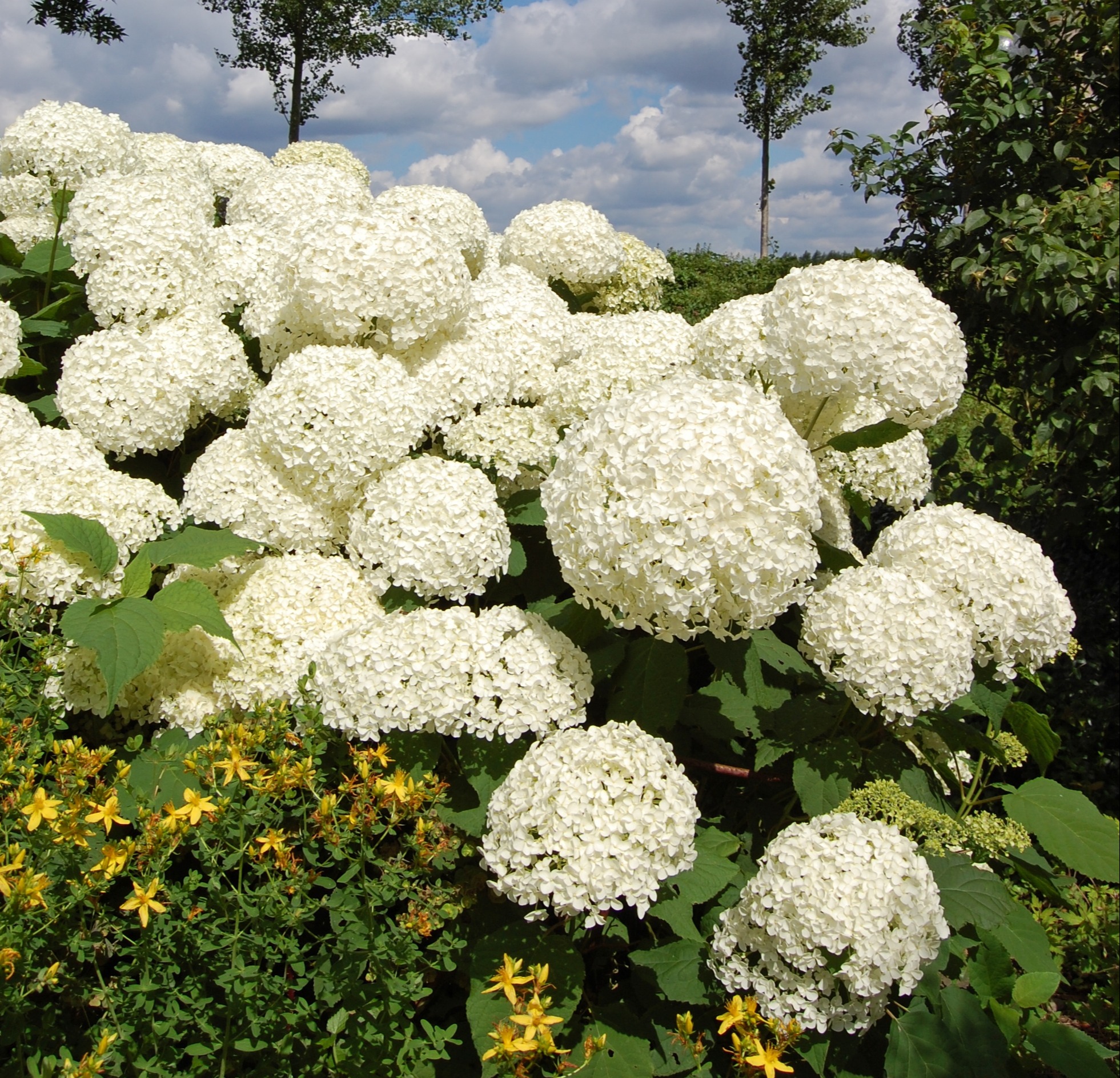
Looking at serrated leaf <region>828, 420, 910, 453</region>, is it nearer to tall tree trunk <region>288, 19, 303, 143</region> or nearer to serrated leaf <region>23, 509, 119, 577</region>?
serrated leaf <region>23, 509, 119, 577</region>

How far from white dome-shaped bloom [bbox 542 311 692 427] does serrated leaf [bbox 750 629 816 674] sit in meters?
1.03

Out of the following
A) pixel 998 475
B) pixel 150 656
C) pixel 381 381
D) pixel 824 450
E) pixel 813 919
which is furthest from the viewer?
pixel 998 475

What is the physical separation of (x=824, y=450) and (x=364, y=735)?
Answer: 2077 mm

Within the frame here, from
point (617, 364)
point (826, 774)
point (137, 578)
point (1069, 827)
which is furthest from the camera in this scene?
point (617, 364)

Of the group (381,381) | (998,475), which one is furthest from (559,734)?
(998,475)

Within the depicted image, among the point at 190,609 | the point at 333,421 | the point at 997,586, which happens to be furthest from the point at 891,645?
the point at 190,609

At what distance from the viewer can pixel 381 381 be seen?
10.3 feet

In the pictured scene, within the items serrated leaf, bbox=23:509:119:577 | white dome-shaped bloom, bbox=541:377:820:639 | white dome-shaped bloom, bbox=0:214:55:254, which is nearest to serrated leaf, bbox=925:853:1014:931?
white dome-shaped bloom, bbox=541:377:820:639

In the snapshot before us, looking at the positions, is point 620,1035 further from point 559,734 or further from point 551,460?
point 551,460

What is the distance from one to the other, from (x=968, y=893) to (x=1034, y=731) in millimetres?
801

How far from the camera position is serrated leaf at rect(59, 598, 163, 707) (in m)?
2.42

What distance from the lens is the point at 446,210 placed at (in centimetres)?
424

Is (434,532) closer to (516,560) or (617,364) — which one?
(516,560)

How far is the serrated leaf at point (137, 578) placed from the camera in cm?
274
